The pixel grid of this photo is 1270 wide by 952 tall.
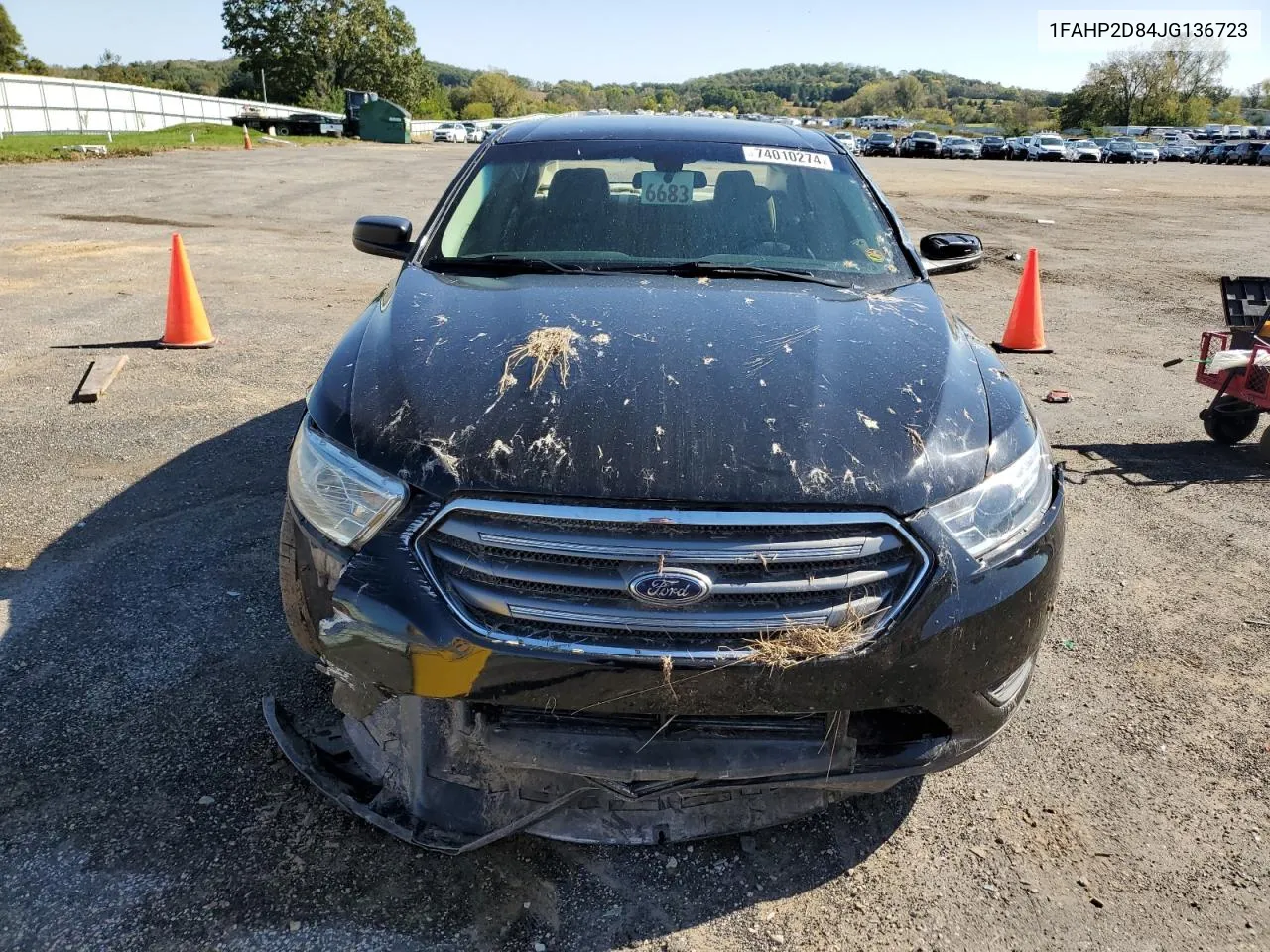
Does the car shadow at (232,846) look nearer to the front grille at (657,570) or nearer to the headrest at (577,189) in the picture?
the front grille at (657,570)

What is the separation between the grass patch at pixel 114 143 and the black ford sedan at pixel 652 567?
84.9 feet

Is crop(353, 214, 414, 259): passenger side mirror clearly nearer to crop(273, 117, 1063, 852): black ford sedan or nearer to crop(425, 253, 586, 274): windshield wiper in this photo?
crop(425, 253, 586, 274): windshield wiper

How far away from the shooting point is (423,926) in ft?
7.19

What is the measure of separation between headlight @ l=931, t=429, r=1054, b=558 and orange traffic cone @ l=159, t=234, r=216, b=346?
21.7ft

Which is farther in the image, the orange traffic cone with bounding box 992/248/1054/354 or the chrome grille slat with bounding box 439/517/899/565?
the orange traffic cone with bounding box 992/248/1054/354

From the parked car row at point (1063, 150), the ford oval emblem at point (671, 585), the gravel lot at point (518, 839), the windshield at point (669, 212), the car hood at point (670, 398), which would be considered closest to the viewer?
the ford oval emblem at point (671, 585)

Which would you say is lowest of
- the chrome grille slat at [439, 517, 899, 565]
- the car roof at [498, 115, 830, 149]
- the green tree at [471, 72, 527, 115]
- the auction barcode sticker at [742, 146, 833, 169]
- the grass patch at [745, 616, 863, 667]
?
the grass patch at [745, 616, 863, 667]

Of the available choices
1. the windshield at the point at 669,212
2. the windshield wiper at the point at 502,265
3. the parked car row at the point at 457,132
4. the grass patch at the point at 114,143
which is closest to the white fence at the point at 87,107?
the grass patch at the point at 114,143

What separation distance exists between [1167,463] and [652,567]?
15.3 ft

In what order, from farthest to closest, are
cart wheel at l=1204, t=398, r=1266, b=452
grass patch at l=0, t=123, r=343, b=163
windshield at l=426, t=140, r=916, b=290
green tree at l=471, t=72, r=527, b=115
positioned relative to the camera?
1. green tree at l=471, t=72, r=527, b=115
2. grass patch at l=0, t=123, r=343, b=163
3. cart wheel at l=1204, t=398, r=1266, b=452
4. windshield at l=426, t=140, r=916, b=290

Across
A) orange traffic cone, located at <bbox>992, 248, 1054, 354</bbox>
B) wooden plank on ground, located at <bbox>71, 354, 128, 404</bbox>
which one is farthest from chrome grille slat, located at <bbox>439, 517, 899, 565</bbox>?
orange traffic cone, located at <bbox>992, 248, 1054, 354</bbox>

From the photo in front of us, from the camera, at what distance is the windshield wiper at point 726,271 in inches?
130

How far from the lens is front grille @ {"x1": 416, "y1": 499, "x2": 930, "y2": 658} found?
2.02m

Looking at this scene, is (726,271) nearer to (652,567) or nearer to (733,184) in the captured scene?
(733,184)
